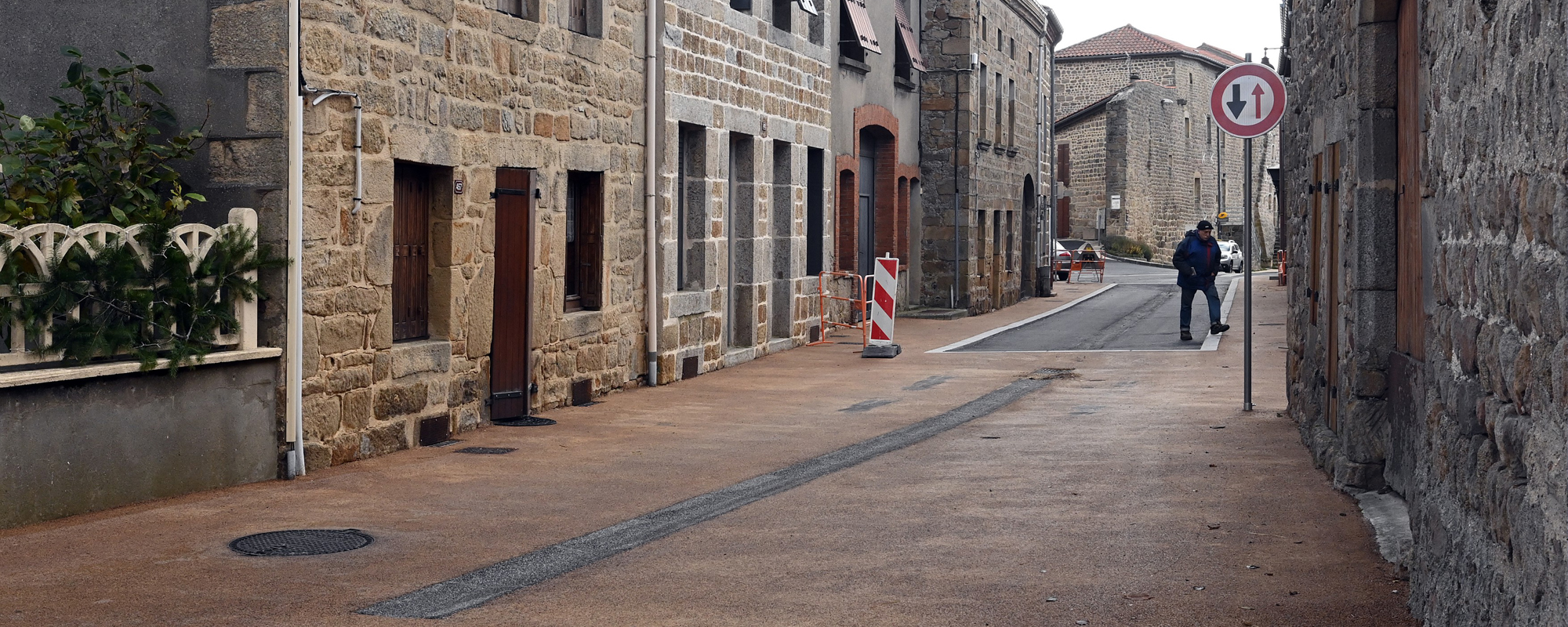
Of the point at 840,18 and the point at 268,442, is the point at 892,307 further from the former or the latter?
the point at 268,442

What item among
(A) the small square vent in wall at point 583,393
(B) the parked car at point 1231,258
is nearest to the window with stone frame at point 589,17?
(A) the small square vent in wall at point 583,393

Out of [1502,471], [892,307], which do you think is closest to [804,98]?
[892,307]

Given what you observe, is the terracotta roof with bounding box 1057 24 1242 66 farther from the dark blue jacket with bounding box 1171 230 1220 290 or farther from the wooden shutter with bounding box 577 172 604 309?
the wooden shutter with bounding box 577 172 604 309

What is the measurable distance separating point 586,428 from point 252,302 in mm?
3136

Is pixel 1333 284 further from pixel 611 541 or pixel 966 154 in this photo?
pixel 966 154

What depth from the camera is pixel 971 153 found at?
2612 cm

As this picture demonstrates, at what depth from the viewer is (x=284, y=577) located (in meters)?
5.79

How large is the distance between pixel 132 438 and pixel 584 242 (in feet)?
18.8

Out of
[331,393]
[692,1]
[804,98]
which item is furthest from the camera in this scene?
[804,98]

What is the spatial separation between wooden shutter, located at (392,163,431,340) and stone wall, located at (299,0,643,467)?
0.08 metres

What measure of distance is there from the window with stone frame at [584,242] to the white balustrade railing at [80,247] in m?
4.63

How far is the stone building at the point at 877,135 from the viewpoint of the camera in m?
21.5

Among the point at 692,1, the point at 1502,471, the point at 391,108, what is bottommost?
the point at 1502,471

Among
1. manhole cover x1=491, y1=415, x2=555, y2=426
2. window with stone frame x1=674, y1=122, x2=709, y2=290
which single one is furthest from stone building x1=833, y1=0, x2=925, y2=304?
manhole cover x1=491, y1=415, x2=555, y2=426
